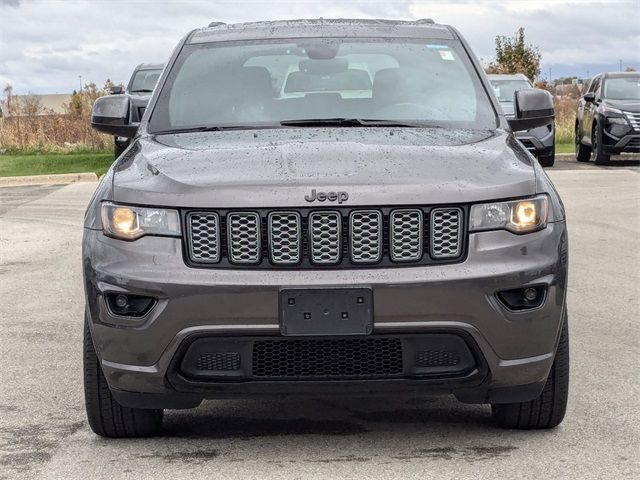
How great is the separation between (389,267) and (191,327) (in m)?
0.73

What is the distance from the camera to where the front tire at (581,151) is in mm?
24497

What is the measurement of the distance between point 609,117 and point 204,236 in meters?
19.1

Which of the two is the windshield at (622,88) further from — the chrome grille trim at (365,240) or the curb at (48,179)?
the chrome grille trim at (365,240)

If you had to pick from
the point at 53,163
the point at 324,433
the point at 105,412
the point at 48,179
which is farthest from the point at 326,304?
the point at 53,163

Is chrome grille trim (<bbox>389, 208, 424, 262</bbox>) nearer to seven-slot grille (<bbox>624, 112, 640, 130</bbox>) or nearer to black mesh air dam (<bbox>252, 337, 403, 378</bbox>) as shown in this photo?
black mesh air dam (<bbox>252, 337, 403, 378</bbox>)

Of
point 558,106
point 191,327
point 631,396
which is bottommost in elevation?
point 558,106

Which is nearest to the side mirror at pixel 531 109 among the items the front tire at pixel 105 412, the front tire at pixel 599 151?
the front tire at pixel 105 412

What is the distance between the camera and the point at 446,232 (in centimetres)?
464

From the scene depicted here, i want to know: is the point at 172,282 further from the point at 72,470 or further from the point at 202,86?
the point at 202,86

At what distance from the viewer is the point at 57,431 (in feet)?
17.5

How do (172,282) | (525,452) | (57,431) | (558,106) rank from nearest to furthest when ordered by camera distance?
(172,282), (525,452), (57,431), (558,106)

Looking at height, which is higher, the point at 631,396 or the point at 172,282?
the point at 172,282

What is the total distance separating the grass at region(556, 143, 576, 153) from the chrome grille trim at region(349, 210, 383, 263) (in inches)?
943

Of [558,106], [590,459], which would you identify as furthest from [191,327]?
[558,106]
